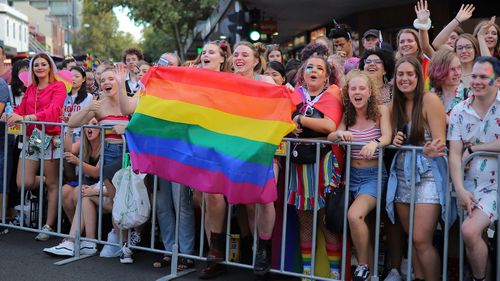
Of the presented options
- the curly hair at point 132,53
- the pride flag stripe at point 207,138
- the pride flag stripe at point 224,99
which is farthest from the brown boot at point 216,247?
the curly hair at point 132,53

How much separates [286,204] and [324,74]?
1.24 meters

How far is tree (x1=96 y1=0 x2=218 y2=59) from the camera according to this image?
36688 mm

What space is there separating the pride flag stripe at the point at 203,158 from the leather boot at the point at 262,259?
75cm

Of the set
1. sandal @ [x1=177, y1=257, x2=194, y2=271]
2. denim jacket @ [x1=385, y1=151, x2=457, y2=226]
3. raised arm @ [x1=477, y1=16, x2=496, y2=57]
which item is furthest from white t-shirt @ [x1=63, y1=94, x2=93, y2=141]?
raised arm @ [x1=477, y1=16, x2=496, y2=57]

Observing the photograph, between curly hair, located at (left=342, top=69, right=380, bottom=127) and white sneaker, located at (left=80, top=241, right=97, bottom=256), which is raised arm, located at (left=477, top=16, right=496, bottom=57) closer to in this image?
curly hair, located at (left=342, top=69, right=380, bottom=127)

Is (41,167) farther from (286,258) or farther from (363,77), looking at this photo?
(363,77)

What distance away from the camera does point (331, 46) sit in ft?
27.1

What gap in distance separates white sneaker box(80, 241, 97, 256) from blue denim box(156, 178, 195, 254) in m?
0.90

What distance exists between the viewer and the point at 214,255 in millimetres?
6023

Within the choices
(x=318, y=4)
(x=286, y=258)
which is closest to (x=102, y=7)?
(x=318, y=4)

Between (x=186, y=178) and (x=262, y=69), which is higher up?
(x=262, y=69)

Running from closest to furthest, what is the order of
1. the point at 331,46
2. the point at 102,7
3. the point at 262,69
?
the point at 262,69, the point at 331,46, the point at 102,7

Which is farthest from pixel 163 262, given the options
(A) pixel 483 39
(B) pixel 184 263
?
(A) pixel 483 39

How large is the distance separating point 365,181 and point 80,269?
2985 mm
